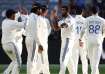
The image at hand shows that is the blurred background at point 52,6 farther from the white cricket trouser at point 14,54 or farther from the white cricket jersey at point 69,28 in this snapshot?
the white cricket trouser at point 14,54

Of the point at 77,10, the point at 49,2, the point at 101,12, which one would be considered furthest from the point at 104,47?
the point at 77,10

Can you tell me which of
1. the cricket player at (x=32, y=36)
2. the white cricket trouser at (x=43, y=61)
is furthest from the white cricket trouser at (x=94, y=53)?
the cricket player at (x=32, y=36)

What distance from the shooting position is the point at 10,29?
1470cm

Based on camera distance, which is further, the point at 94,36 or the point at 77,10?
the point at 77,10

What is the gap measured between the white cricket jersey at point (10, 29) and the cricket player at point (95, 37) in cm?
193

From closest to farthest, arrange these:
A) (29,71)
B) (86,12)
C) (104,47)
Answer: (29,71) → (86,12) → (104,47)

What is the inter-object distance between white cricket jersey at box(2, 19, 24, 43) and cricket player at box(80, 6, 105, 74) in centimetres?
193

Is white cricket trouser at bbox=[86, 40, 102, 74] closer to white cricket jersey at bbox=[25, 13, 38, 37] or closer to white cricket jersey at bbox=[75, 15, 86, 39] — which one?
white cricket jersey at bbox=[75, 15, 86, 39]

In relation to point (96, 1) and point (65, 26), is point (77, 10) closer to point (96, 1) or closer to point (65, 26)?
point (65, 26)

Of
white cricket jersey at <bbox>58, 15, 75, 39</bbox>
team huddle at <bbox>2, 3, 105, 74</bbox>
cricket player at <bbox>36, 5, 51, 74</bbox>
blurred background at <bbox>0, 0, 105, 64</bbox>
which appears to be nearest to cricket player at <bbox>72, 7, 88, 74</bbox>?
team huddle at <bbox>2, 3, 105, 74</bbox>

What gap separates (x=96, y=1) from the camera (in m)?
22.8

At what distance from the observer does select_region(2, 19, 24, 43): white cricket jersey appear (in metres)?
14.6

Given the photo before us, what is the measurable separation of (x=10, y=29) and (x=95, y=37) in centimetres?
238

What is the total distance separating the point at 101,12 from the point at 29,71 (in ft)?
30.9
